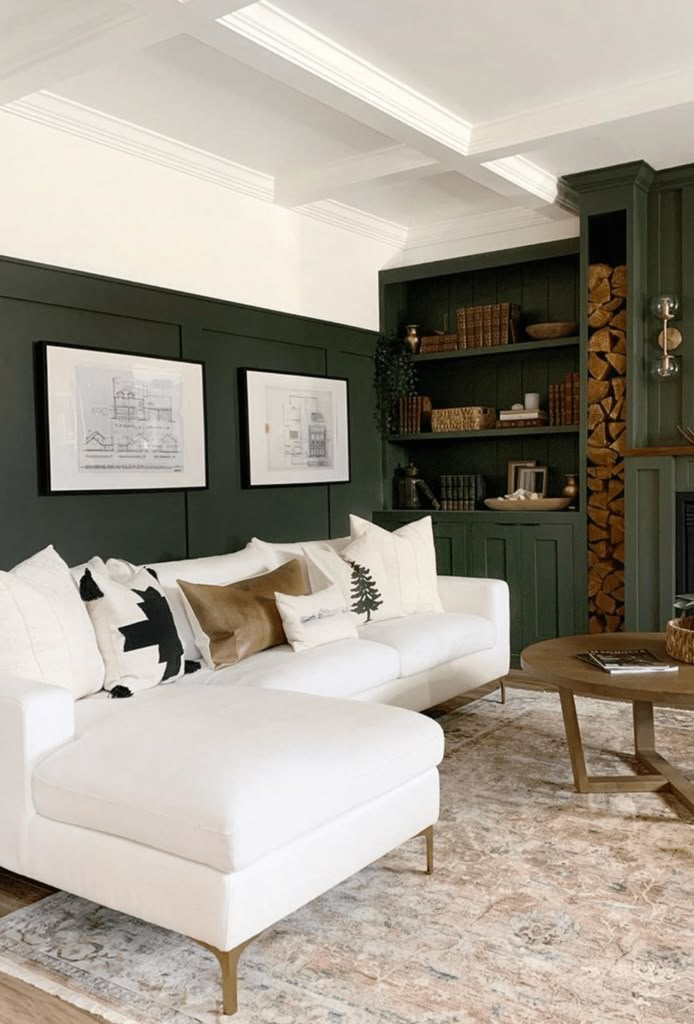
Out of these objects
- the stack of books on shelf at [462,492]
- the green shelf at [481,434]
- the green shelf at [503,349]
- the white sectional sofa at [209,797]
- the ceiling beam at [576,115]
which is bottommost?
the white sectional sofa at [209,797]

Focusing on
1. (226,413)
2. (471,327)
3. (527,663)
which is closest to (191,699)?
(527,663)

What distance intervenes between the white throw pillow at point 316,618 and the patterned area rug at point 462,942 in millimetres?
873

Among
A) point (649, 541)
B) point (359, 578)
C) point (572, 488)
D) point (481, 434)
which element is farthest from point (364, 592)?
point (481, 434)

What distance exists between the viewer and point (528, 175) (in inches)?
188

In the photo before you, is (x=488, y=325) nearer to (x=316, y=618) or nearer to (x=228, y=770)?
(x=316, y=618)

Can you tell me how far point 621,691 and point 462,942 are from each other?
3.20 feet

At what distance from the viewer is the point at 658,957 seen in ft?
7.16

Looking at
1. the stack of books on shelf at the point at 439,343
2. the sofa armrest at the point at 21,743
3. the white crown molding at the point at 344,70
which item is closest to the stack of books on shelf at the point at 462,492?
the stack of books on shelf at the point at 439,343

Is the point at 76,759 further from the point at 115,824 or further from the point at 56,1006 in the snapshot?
the point at 56,1006

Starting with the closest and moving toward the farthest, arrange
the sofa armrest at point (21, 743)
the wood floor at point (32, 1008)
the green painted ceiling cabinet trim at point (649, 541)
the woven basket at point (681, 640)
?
the wood floor at point (32, 1008) → the sofa armrest at point (21, 743) → the woven basket at point (681, 640) → the green painted ceiling cabinet trim at point (649, 541)

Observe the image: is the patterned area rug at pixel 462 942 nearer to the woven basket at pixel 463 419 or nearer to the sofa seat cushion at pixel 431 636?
the sofa seat cushion at pixel 431 636

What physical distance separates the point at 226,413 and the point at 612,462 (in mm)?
2092

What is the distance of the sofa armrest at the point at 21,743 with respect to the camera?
7.79ft

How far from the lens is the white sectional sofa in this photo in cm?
204
